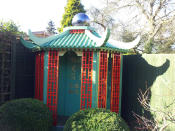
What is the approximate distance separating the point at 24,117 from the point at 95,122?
6.11 feet

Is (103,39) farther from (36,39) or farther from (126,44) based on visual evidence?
(36,39)

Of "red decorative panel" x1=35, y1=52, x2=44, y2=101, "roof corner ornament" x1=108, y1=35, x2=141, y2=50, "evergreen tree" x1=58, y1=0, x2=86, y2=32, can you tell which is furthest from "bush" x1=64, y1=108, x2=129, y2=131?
"evergreen tree" x1=58, y1=0, x2=86, y2=32

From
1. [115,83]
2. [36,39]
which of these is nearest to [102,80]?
[115,83]

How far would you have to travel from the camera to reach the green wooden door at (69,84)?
22.0 feet

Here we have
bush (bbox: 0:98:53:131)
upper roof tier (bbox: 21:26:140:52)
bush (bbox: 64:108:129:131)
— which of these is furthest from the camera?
upper roof tier (bbox: 21:26:140:52)

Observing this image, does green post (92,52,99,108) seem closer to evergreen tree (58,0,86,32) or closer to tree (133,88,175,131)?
tree (133,88,175,131)

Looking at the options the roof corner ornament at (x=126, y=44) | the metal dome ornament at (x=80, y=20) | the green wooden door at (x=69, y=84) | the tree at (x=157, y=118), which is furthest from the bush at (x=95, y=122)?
the metal dome ornament at (x=80, y=20)

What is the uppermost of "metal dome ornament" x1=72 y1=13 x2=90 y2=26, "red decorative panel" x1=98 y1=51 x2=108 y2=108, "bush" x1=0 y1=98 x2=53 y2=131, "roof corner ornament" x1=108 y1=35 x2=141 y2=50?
"metal dome ornament" x1=72 y1=13 x2=90 y2=26

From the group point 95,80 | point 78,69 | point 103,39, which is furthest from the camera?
point 78,69

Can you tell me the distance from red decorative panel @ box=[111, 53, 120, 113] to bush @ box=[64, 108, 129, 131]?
5.62ft

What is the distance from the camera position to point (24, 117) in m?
4.35

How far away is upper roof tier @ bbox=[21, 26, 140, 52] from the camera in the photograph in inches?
211

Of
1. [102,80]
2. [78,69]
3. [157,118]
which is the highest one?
[78,69]

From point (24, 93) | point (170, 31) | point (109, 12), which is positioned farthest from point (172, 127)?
point (109, 12)
